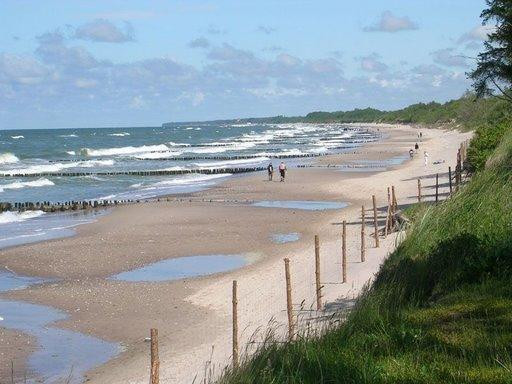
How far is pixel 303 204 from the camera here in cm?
3897

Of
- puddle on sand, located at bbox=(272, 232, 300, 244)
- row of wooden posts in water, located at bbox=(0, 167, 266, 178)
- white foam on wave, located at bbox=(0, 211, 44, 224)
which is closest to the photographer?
puddle on sand, located at bbox=(272, 232, 300, 244)

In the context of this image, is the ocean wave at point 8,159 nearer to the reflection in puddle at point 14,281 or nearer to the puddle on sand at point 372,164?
the puddle on sand at point 372,164

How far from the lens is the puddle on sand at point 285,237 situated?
27684 mm

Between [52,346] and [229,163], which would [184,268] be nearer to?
[52,346]

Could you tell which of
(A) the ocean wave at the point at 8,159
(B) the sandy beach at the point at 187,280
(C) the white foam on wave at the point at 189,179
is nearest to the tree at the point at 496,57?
(B) the sandy beach at the point at 187,280

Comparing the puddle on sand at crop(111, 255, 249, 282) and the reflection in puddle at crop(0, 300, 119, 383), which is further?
the puddle on sand at crop(111, 255, 249, 282)

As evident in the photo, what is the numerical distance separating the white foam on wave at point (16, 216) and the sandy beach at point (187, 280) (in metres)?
3.88

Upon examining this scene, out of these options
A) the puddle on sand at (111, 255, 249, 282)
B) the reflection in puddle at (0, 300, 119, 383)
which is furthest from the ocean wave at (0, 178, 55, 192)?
the reflection in puddle at (0, 300, 119, 383)

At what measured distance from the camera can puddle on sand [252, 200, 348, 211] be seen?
3709 centimetres

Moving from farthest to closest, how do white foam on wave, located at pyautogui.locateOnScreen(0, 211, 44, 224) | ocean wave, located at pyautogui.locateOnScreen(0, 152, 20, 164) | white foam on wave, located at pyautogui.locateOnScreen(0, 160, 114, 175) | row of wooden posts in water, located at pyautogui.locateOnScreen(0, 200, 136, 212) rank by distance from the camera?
ocean wave, located at pyautogui.locateOnScreen(0, 152, 20, 164), white foam on wave, located at pyautogui.locateOnScreen(0, 160, 114, 175), row of wooden posts in water, located at pyautogui.locateOnScreen(0, 200, 136, 212), white foam on wave, located at pyautogui.locateOnScreen(0, 211, 44, 224)

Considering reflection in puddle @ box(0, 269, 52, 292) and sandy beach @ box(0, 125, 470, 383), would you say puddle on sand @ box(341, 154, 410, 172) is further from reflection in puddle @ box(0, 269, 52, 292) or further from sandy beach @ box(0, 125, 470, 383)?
reflection in puddle @ box(0, 269, 52, 292)

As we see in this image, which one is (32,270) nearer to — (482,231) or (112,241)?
(112,241)

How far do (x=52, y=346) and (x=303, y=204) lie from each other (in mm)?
24078

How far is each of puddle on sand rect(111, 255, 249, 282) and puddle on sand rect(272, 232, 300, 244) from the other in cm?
282
